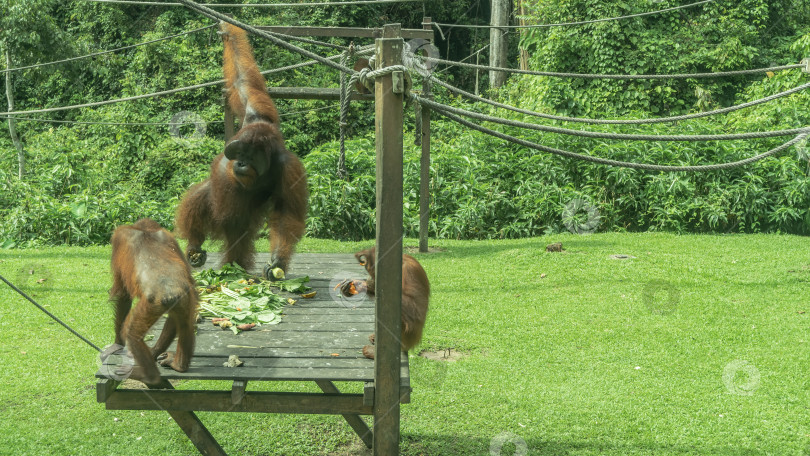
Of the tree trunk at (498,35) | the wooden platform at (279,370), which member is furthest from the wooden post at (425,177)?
the tree trunk at (498,35)

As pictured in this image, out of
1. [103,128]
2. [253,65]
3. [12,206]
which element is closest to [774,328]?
[253,65]

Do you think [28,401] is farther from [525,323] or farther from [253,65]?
[525,323]

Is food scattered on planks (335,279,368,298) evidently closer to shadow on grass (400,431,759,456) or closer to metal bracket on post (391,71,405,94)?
shadow on grass (400,431,759,456)

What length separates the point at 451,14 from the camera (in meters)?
17.3

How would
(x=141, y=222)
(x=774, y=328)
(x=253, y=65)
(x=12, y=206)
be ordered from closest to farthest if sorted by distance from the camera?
(x=141, y=222) < (x=253, y=65) < (x=774, y=328) < (x=12, y=206)

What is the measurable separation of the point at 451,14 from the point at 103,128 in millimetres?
8669

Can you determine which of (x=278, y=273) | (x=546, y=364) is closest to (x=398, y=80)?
(x=278, y=273)

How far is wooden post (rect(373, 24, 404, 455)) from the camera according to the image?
8.55ft

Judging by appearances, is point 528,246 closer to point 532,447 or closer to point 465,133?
point 465,133

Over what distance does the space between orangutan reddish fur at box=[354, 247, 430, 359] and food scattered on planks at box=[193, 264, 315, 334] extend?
44 centimetres

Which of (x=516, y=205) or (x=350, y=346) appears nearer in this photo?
(x=350, y=346)

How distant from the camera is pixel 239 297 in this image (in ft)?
12.8

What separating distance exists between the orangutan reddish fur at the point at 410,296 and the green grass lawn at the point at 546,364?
0.68 m

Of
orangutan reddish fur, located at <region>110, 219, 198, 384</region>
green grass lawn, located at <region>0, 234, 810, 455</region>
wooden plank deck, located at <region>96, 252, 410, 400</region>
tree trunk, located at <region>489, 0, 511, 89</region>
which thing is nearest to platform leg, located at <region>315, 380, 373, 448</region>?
green grass lawn, located at <region>0, 234, 810, 455</region>
